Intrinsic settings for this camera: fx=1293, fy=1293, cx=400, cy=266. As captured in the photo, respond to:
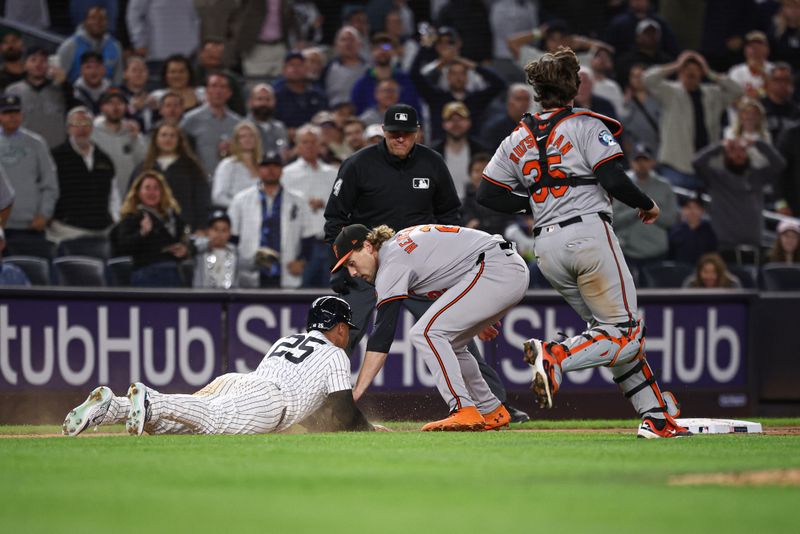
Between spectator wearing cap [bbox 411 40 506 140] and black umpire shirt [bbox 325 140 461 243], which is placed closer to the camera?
black umpire shirt [bbox 325 140 461 243]

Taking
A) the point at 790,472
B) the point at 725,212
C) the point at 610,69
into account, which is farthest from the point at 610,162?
the point at 610,69

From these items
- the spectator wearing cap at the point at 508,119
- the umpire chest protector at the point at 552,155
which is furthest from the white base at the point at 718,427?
the spectator wearing cap at the point at 508,119

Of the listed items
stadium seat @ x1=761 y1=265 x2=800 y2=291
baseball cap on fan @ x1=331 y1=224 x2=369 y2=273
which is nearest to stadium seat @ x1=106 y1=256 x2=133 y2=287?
baseball cap on fan @ x1=331 y1=224 x2=369 y2=273

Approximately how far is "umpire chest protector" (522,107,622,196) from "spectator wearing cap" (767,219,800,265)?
6361 millimetres

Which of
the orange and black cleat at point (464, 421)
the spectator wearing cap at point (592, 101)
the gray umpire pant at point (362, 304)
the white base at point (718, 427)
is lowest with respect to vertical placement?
the white base at point (718, 427)

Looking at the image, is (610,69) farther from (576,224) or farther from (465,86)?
(576,224)

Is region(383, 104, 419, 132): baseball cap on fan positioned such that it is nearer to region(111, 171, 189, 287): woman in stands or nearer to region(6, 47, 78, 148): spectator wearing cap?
region(111, 171, 189, 287): woman in stands

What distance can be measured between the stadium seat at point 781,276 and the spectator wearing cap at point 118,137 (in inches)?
250

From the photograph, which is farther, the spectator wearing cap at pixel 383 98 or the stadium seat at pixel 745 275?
the spectator wearing cap at pixel 383 98

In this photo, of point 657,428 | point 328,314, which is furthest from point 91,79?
point 657,428

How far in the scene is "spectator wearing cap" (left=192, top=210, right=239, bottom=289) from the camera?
11.9 m

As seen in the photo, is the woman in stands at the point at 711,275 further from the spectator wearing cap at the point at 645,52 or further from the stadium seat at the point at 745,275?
the spectator wearing cap at the point at 645,52

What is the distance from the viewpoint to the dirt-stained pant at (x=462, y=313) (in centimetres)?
765

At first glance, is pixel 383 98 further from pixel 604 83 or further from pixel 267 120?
pixel 604 83
